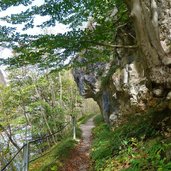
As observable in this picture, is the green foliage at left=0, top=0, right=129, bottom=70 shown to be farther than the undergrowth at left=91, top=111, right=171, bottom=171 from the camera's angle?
Yes

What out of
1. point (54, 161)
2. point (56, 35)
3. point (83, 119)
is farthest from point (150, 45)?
point (83, 119)

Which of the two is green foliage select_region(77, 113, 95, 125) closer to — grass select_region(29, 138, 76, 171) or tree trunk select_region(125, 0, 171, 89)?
grass select_region(29, 138, 76, 171)

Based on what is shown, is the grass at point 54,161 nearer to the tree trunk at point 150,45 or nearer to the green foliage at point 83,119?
the tree trunk at point 150,45

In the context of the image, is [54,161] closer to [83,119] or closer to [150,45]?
[150,45]

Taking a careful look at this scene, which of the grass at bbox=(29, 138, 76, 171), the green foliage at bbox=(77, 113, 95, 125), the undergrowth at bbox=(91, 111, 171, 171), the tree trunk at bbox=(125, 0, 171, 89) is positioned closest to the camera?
the undergrowth at bbox=(91, 111, 171, 171)

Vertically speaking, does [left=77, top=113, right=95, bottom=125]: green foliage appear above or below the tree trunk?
below

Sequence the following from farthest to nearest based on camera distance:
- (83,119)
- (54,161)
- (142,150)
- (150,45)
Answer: (83,119)
(54,161)
(142,150)
(150,45)

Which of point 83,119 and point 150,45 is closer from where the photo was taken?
point 150,45

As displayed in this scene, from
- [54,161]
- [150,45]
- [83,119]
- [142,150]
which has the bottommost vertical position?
[83,119]

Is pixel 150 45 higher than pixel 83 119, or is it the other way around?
pixel 150 45

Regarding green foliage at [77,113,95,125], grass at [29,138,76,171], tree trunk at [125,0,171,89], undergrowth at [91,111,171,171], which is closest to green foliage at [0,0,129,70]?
tree trunk at [125,0,171,89]

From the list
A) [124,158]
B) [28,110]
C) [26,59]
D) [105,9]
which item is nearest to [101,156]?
[124,158]

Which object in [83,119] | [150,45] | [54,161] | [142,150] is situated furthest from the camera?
[83,119]

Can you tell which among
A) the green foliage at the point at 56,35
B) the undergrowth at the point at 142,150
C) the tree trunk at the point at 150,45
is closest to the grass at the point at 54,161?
the undergrowth at the point at 142,150
